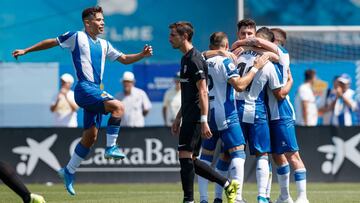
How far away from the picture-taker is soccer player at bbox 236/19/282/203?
542 inches

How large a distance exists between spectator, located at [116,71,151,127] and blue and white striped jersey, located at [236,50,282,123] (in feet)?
27.8

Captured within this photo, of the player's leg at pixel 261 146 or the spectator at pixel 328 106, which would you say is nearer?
the player's leg at pixel 261 146

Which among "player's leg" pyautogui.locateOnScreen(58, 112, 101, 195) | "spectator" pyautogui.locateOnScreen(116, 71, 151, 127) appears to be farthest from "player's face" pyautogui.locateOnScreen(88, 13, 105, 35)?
"spectator" pyautogui.locateOnScreen(116, 71, 151, 127)

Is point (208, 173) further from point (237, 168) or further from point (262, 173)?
point (262, 173)

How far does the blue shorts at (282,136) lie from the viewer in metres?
14.0

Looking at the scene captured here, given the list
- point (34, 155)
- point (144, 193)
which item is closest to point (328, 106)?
point (34, 155)

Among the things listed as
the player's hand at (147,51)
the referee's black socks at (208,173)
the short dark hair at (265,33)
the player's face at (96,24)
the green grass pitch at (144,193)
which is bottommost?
the green grass pitch at (144,193)

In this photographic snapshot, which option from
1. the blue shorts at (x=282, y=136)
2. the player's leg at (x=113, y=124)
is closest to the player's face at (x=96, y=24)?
the player's leg at (x=113, y=124)

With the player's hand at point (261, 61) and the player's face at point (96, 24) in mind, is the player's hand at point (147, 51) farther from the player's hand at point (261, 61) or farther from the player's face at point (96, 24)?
the player's hand at point (261, 61)

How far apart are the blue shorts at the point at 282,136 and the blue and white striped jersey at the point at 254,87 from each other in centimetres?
27

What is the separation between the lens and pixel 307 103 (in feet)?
→ 75.0

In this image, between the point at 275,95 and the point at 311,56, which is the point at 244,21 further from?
the point at 311,56

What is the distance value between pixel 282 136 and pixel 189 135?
143 centimetres

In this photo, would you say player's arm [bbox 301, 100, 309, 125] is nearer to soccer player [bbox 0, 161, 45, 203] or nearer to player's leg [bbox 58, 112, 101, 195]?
player's leg [bbox 58, 112, 101, 195]
